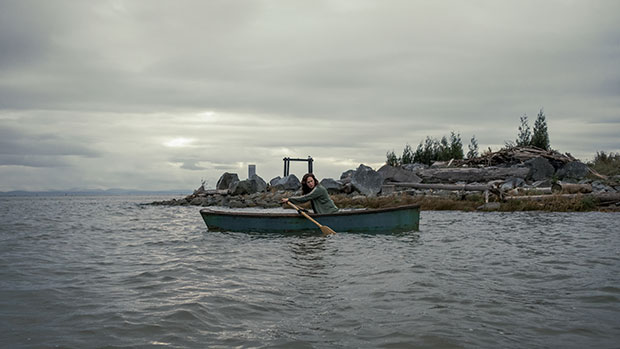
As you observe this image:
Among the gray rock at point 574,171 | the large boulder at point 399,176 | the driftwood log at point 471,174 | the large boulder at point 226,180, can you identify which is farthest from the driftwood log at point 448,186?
the large boulder at point 226,180

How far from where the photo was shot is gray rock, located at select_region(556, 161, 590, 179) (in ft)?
76.2

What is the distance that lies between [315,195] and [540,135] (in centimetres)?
2338

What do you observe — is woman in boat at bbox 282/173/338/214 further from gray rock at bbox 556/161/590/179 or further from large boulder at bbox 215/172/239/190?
large boulder at bbox 215/172/239/190

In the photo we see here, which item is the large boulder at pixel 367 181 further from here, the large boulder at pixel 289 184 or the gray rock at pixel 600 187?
the gray rock at pixel 600 187

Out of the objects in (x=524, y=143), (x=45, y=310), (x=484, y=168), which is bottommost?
(x=45, y=310)

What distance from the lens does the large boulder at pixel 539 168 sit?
23.9 m

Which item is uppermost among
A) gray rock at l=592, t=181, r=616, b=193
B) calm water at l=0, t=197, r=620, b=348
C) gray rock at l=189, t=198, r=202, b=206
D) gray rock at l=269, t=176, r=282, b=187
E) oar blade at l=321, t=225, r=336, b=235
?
gray rock at l=269, t=176, r=282, b=187

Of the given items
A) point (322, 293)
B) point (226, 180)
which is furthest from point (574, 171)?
point (322, 293)

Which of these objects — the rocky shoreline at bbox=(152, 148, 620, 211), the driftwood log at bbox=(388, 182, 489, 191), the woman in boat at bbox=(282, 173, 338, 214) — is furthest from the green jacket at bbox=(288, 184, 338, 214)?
the driftwood log at bbox=(388, 182, 489, 191)

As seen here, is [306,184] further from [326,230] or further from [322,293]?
[322,293]

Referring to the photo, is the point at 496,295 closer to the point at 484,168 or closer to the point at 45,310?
the point at 45,310

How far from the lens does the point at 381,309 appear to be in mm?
4625

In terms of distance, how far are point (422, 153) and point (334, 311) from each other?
101 feet

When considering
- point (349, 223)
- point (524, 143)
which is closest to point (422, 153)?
point (524, 143)
